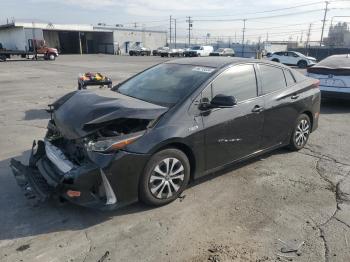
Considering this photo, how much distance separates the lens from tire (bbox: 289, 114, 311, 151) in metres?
5.58

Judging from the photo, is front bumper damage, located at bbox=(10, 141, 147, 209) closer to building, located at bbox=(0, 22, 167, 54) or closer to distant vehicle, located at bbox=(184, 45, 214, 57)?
distant vehicle, located at bbox=(184, 45, 214, 57)

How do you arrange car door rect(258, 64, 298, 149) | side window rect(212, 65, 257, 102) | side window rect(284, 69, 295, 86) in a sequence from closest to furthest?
1. side window rect(212, 65, 257, 102)
2. car door rect(258, 64, 298, 149)
3. side window rect(284, 69, 295, 86)

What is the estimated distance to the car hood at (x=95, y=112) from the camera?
140 inches

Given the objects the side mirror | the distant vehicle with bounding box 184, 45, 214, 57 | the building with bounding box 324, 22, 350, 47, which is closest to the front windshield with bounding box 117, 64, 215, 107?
the side mirror

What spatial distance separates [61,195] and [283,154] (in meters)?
3.78

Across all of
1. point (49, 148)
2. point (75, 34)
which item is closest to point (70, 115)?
point (49, 148)

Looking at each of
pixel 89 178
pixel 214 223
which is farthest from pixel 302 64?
pixel 89 178

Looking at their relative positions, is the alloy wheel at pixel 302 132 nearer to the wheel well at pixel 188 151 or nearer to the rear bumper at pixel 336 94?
the wheel well at pixel 188 151

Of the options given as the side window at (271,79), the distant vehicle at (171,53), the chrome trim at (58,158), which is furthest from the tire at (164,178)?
the distant vehicle at (171,53)

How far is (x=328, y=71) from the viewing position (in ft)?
30.0

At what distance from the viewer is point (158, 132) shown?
363 cm

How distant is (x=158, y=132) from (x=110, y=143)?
0.55m

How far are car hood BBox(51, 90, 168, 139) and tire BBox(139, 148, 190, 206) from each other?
485mm

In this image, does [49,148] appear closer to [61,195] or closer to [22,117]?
[61,195]
